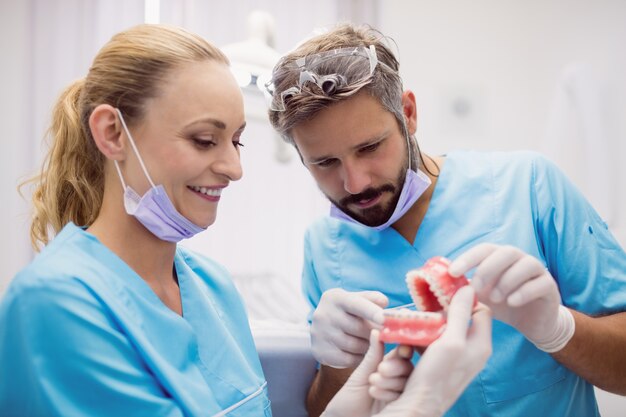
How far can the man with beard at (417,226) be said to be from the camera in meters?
1.33

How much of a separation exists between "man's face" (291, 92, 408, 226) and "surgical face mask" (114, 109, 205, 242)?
0.40m

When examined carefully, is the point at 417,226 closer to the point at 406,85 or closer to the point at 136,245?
the point at 136,245

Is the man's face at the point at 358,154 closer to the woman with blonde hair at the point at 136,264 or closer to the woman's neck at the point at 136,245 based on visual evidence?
the woman with blonde hair at the point at 136,264

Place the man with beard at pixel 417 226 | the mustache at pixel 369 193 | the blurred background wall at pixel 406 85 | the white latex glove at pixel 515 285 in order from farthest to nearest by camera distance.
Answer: the blurred background wall at pixel 406 85 → the mustache at pixel 369 193 → the man with beard at pixel 417 226 → the white latex glove at pixel 515 285

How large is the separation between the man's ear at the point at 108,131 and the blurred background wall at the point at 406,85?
0.68 meters

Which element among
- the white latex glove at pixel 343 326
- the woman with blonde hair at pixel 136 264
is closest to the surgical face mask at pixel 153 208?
the woman with blonde hair at pixel 136 264

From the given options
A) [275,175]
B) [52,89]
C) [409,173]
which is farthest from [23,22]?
[409,173]

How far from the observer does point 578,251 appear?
1.39 meters

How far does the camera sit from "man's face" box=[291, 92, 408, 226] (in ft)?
4.57

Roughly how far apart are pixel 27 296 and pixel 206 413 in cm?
40

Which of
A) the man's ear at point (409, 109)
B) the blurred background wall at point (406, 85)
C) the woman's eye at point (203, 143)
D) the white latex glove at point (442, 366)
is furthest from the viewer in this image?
the blurred background wall at point (406, 85)

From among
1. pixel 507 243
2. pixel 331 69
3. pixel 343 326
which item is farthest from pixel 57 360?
pixel 507 243

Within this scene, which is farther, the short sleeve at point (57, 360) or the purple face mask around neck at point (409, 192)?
the purple face mask around neck at point (409, 192)

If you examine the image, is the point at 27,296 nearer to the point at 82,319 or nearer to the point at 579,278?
the point at 82,319
